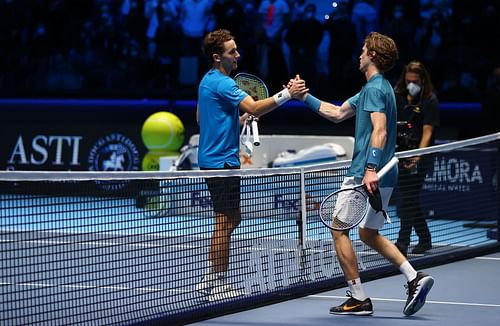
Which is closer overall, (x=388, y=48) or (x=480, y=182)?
(x=388, y=48)

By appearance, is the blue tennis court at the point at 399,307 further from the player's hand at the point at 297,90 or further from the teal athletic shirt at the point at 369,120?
the player's hand at the point at 297,90

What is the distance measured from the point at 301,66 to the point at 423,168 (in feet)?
21.5

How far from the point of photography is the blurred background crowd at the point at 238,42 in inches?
638

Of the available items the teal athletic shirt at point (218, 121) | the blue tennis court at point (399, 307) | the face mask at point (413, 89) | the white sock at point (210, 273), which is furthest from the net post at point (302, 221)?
the face mask at point (413, 89)

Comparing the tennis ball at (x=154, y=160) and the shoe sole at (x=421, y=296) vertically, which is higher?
the tennis ball at (x=154, y=160)

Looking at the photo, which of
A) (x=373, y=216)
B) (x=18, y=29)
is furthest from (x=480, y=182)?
(x=18, y=29)

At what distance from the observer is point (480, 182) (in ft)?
41.8

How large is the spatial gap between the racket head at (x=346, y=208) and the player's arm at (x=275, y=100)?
0.70 m

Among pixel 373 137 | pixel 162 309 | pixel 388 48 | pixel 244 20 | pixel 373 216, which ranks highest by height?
pixel 244 20

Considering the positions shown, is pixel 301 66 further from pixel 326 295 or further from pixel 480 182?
pixel 326 295

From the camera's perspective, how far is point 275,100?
7152mm

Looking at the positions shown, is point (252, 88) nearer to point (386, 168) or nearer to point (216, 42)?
point (216, 42)

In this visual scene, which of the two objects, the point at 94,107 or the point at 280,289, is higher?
the point at 94,107

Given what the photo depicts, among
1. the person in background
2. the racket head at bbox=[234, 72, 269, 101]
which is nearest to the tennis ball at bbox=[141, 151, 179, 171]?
the person in background
